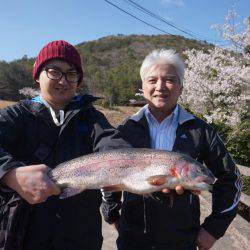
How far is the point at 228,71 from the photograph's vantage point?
12609mm

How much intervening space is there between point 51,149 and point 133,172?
0.57 meters

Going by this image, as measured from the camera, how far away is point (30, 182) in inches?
86.7

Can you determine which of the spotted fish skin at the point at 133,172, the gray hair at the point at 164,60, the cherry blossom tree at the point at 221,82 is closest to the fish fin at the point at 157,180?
the spotted fish skin at the point at 133,172

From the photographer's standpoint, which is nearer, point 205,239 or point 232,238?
point 205,239

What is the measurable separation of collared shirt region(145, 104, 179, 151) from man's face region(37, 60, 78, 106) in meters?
0.88

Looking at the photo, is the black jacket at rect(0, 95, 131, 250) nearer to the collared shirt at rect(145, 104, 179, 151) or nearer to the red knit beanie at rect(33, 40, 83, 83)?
the red knit beanie at rect(33, 40, 83, 83)

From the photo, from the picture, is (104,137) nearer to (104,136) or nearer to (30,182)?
(104,136)

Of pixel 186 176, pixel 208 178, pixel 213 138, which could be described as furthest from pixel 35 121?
pixel 213 138

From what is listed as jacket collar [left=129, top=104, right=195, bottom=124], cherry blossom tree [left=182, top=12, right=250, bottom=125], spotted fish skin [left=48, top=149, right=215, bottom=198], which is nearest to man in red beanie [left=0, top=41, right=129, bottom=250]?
spotted fish skin [left=48, top=149, right=215, bottom=198]

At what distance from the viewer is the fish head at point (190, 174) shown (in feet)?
8.58

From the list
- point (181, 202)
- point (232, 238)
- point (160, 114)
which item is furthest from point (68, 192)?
point (232, 238)

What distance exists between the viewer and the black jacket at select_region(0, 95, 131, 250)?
2.44m

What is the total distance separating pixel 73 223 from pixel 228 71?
36.1 ft

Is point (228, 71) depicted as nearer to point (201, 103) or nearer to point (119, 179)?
point (201, 103)
